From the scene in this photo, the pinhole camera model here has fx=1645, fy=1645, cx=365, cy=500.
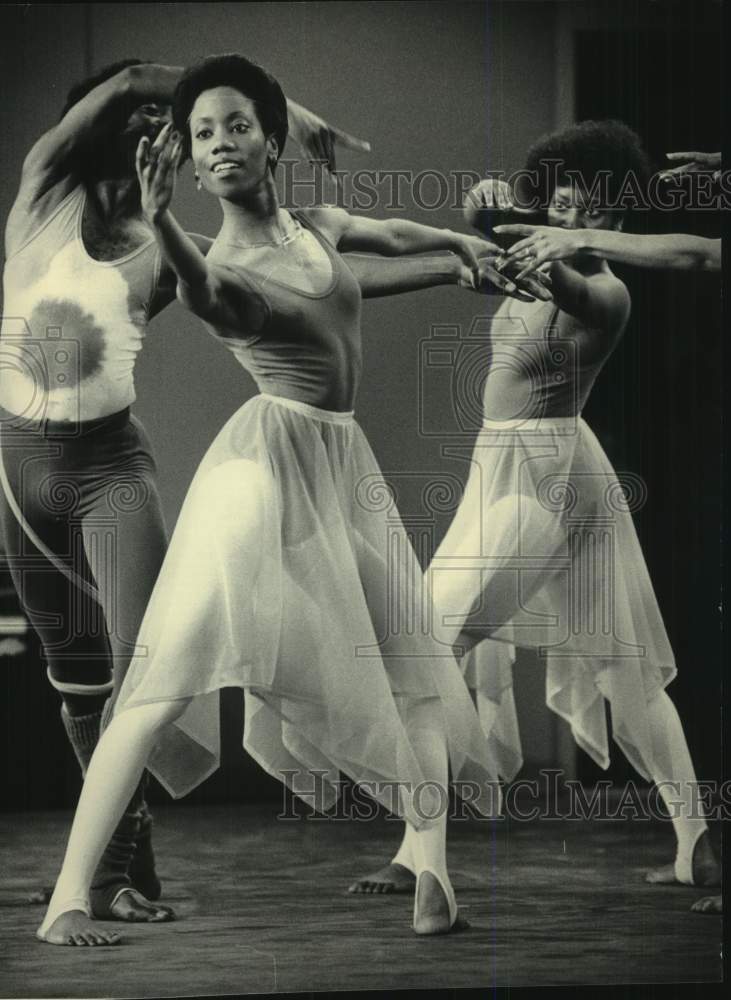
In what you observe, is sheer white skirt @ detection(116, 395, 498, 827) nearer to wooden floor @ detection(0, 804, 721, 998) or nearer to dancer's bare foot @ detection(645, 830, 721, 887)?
wooden floor @ detection(0, 804, 721, 998)

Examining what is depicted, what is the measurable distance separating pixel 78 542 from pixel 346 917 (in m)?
1.33

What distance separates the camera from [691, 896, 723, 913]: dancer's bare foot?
Answer: 4977 mm

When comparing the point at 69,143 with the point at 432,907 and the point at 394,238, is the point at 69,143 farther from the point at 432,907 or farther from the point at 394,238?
the point at 432,907

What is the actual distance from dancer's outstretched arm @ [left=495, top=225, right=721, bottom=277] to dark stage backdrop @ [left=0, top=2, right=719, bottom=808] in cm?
8

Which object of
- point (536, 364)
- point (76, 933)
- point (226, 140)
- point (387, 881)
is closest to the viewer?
point (76, 933)

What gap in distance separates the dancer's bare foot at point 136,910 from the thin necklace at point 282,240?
6.12 ft

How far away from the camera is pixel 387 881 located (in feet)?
15.8

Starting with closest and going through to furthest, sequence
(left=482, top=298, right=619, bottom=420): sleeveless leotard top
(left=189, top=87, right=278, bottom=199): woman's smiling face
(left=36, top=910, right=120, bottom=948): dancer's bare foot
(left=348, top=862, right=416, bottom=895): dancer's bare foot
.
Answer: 1. (left=36, top=910, right=120, bottom=948): dancer's bare foot
2. (left=189, top=87, right=278, bottom=199): woman's smiling face
3. (left=348, top=862, right=416, bottom=895): dancer's bare foot
4. (left=482, top=298, right=619, bottom=420): sleeveless leotard top

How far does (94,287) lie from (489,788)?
73.5 inches

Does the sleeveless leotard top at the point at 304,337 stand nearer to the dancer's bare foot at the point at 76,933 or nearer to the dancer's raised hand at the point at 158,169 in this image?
the dancer's raised hand at the point at 158,169

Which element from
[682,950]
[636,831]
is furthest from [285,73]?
[682,950]

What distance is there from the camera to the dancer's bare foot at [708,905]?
4.98 metres

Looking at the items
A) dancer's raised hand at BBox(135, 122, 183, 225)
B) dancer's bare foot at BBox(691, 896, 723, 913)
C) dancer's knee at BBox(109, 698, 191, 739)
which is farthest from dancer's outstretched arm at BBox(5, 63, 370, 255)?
dancer's bare foot at BBox(691, 896, 723, 913)

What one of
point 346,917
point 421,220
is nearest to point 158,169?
point 421,220
